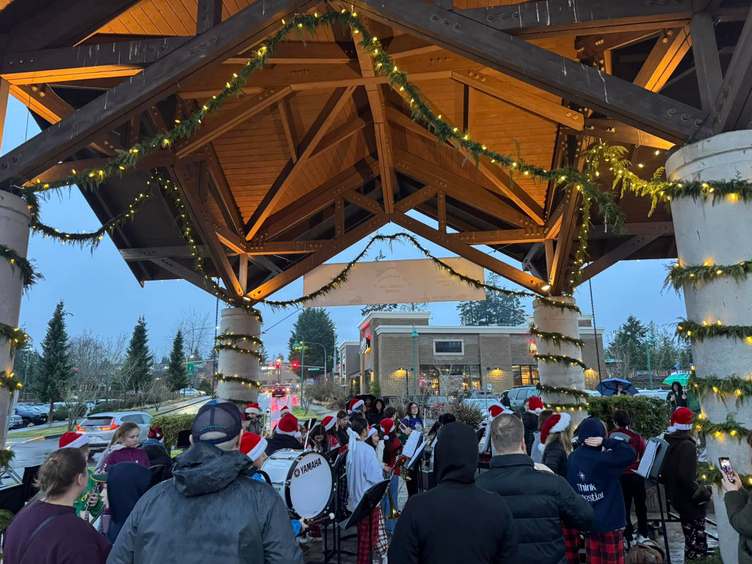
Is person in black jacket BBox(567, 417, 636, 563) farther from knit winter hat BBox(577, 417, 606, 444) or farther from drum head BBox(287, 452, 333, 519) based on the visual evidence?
drum head BBox(287, 452, 333, 519)

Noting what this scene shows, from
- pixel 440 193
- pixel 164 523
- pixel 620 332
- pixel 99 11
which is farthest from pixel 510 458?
pixel 620 332

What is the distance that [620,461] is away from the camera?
148 inches

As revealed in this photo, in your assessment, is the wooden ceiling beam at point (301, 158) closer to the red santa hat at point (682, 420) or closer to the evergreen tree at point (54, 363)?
the red santa hat at point (682, 420)

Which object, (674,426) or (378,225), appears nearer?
(674,426)

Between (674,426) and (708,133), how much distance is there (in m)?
3.19

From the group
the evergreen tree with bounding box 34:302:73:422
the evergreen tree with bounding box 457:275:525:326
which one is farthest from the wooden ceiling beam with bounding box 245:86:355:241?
the evergreen tree with bounding box 457:275:525:326

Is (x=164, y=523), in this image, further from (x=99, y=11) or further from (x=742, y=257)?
(x=99, y=11)

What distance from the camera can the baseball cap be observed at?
5.98 ft

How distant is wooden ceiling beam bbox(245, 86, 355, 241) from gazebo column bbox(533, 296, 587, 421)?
5417 mm

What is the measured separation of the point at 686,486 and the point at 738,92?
12.6 ft

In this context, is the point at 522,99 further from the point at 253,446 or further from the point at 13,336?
the point at 13,336

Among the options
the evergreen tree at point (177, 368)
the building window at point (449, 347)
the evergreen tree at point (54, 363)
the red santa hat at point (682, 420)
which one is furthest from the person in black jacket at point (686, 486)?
the evergreen tree at point (177, 368)

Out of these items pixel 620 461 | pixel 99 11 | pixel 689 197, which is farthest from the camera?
pixel 99 11

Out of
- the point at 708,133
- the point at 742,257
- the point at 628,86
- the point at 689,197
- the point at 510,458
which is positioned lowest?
the point at 510,458
